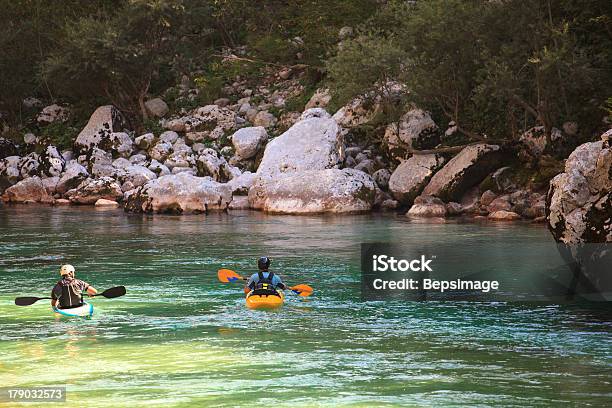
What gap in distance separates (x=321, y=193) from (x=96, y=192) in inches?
394

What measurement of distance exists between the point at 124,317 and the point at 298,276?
15.1 ft

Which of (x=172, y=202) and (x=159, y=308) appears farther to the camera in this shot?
(x=172, y=202)

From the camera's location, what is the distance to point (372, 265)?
20.0 m

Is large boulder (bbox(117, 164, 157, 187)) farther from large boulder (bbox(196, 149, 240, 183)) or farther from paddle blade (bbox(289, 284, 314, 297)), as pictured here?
paddle blade (bbox(289, 284, 314, 297))

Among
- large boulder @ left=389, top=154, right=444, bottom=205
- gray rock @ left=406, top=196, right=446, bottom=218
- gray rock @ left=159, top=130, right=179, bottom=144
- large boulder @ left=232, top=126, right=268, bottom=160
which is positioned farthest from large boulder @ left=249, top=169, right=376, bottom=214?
gray rock @ left=159, top=130, right=179, bottom=144

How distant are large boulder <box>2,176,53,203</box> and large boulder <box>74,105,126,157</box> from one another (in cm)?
345

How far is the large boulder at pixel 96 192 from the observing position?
37344 millimetres

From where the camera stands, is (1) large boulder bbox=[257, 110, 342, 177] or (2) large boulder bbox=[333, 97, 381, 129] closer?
(1) large boulder bbox=[257, 110, 342, 177]

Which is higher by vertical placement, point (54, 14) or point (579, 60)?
point (54, 14)

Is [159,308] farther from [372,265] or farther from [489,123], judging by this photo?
[489,123]

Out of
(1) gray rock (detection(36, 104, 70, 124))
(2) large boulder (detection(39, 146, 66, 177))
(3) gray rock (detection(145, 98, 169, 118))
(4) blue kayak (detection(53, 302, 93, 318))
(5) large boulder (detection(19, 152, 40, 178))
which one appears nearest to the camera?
(4) blue kayak (detection(53, 302, 93, 318))

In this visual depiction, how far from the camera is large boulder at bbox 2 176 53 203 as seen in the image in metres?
38.7

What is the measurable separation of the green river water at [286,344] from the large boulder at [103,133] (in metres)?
22.0

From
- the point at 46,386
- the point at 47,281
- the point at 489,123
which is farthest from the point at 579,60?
the point at 46,386
